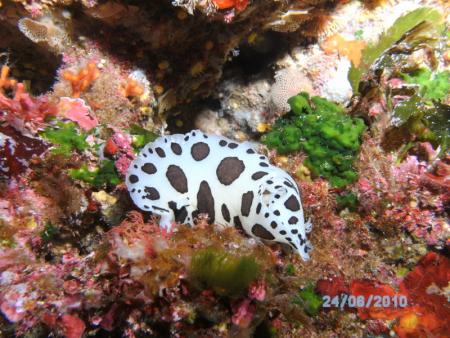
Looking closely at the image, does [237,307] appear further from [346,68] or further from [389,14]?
[389,14]

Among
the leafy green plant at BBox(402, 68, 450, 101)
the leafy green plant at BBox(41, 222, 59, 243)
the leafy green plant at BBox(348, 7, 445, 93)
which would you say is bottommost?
the leafy green plant at BBox(41, 222, 59, 243)

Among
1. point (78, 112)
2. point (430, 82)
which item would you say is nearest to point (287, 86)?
point (430, 82)

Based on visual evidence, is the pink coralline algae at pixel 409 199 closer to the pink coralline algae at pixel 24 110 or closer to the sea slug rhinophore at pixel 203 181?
the sea slug rhinophore at pixel 203 181

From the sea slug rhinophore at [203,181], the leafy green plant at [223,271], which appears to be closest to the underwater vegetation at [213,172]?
the leafy green plant at [223,271]

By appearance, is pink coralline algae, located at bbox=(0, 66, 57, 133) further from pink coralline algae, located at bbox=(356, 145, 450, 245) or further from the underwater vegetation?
pink coralline algae, located at bbox=(356, 145, 450, 245)

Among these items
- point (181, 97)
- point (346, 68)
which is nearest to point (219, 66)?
point (181, 97)

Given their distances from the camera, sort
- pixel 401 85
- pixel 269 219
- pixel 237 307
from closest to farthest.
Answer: pixel 237 307, pixel 269 219, pixel 401 85
